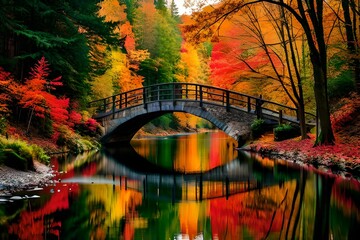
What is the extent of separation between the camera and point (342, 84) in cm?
2233

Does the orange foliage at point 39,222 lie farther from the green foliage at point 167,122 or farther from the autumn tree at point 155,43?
the green foliage at point 167,122

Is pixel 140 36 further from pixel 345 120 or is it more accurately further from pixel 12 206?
pixel 12 206

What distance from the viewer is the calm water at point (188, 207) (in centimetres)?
786

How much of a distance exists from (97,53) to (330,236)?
2615 cm

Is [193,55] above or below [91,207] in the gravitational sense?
above

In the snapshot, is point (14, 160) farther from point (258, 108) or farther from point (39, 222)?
point (258, 108)

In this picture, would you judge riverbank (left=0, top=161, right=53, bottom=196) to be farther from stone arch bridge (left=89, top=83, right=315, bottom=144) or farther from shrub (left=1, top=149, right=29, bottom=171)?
stone arch bridge (left=89, top=83, right=315, bottom=144)

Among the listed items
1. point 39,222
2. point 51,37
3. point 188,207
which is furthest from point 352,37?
point 39,222

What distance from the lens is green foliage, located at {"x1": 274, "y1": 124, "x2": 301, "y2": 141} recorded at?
77.8ft

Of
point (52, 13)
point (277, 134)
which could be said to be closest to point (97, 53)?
point (52, 13)

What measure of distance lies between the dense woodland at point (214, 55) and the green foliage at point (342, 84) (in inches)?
1.7

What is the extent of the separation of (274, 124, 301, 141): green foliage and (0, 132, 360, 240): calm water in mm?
7103

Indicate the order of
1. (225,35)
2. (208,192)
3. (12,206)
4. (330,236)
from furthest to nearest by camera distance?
(225,35), (208,192), (12,206), (330,236)

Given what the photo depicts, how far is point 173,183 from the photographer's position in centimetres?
1447
